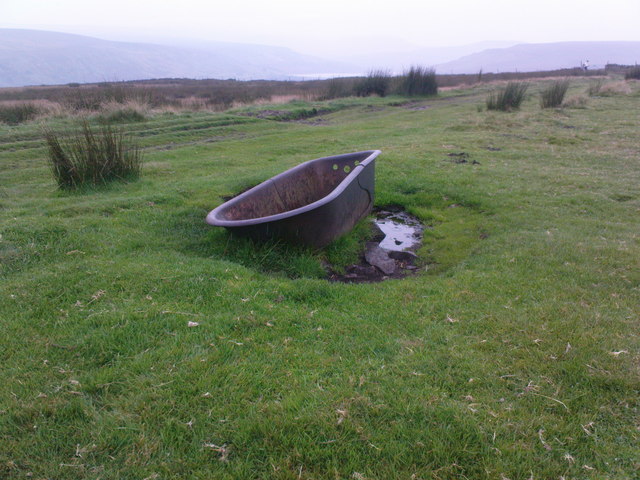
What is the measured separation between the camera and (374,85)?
24.9m

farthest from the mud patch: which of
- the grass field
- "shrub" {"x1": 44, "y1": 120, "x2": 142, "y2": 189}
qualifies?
"shrub" {"x1": 44, "y1": 120, "x2": 142, "y2": 189}

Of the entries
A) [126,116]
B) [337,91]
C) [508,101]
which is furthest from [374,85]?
[126,116]

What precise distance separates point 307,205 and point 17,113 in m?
16.2

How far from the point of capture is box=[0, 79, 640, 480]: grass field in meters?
1.88

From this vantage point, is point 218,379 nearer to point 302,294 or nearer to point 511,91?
point 302,294

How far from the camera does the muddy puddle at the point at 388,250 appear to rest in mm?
4082

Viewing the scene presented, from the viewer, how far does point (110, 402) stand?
2.14m

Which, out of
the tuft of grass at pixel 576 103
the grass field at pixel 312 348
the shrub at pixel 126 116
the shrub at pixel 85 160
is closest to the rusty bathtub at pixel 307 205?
the grass field at pixel 312 348

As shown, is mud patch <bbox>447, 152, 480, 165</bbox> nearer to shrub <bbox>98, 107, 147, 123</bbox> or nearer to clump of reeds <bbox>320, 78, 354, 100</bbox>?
shrub <bbox>98, 107, 147, 123</bbox>

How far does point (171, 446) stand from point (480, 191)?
562 cm

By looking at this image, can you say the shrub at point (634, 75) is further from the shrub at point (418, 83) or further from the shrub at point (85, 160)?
the shrub at point (85, 160)

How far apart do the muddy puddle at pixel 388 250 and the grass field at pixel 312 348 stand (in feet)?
0.71

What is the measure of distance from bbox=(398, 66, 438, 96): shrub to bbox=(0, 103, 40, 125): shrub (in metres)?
18.1

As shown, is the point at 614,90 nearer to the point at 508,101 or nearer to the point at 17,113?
the point at 508,101
